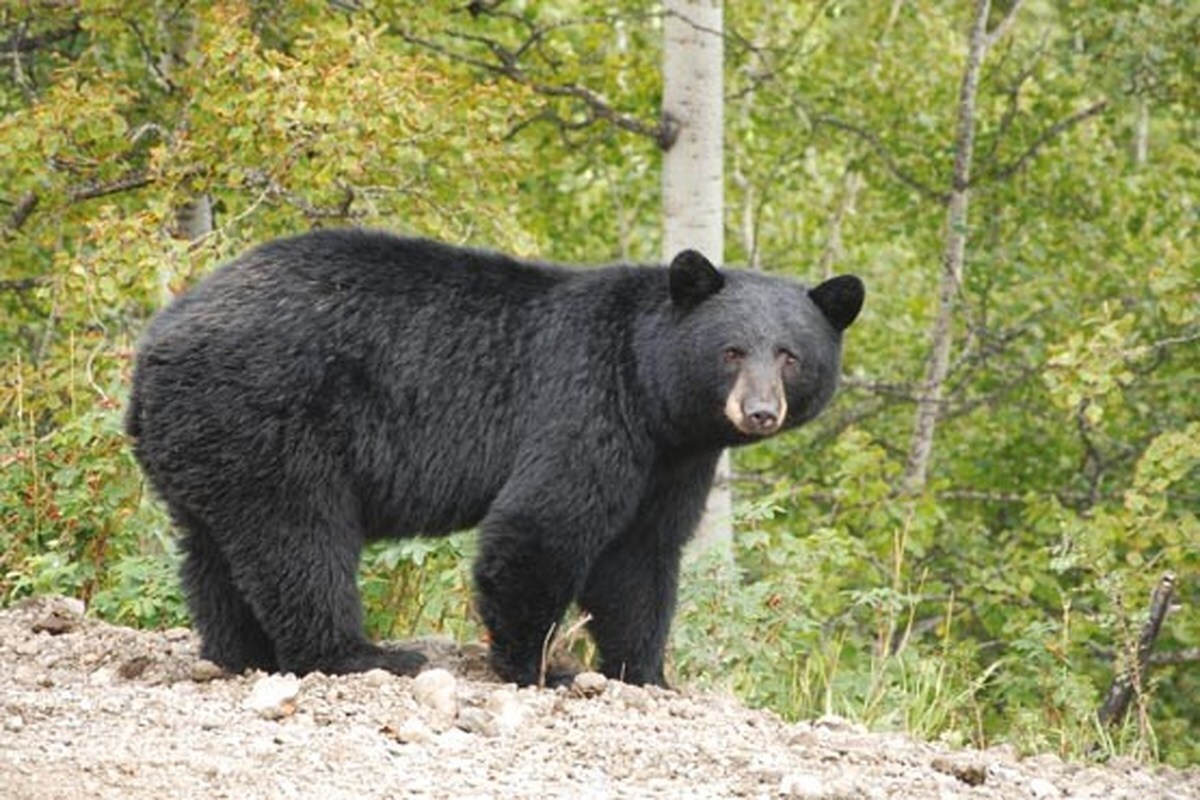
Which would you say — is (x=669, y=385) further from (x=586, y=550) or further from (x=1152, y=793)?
(x=1152, y=793)

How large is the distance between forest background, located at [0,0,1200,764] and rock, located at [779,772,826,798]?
2233mm

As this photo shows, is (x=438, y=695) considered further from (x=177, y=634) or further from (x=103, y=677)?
(x=177, y=634)

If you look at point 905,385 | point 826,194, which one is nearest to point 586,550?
point 905,385

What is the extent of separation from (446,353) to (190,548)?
106cm

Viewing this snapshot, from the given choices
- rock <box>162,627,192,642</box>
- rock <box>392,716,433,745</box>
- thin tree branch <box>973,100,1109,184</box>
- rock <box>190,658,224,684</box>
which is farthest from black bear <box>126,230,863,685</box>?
thin tree branch <box>973,100,1109,184</box>

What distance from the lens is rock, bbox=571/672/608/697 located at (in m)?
6.50

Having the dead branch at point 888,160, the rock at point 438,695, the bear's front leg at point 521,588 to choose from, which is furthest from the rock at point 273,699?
the dead branch at point 888,160

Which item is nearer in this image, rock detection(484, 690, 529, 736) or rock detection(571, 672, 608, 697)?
rock detection(484, 690, 529, 736)

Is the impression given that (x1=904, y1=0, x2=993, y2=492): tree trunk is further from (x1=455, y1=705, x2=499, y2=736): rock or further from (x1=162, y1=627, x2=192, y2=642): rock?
(x1=455, y1=705, x2=499, y2=736): rock

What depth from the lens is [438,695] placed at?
5930mm

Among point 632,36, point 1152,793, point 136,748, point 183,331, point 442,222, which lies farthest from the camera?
point 632,36

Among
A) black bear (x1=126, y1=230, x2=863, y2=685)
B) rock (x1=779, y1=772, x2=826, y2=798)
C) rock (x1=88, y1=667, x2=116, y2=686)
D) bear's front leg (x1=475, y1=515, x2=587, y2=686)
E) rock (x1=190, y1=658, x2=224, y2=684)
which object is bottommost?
rock (x1=779, y1=772, x2=826, y2=798)

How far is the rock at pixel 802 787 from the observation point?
5.10 meters

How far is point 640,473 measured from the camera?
6820 mm
